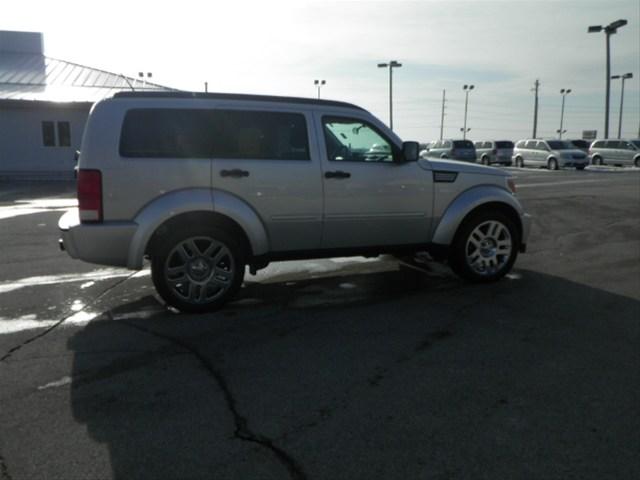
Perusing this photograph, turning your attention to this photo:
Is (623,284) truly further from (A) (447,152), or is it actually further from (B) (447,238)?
(A) (447,152)

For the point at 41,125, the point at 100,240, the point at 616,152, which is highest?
the point at 41,125

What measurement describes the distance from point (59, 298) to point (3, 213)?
8283 millimetres

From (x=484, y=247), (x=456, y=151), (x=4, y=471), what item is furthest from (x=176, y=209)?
(x=456, y=151)

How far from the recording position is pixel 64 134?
23812 mm

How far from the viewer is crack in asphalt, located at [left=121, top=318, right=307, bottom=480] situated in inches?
113

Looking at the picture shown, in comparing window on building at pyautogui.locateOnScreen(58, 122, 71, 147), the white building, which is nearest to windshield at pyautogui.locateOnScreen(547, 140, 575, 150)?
the white building

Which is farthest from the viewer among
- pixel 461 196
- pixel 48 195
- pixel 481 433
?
pixel 48 195

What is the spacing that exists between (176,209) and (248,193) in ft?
2.27

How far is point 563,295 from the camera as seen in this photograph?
6148 mm

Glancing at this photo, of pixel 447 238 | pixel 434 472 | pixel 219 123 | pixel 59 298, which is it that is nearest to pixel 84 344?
pixel 59 298

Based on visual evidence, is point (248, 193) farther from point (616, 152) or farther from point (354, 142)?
point (616, 152)

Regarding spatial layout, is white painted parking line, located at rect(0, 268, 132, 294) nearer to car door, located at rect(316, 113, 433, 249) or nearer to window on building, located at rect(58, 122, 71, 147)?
car door, located at rect(316, 113, 433, 249)

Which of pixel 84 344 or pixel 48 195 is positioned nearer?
pixel 84 344

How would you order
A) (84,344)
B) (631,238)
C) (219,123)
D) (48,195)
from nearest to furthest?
(84,344), (219,123), (631,238), (48,195)
